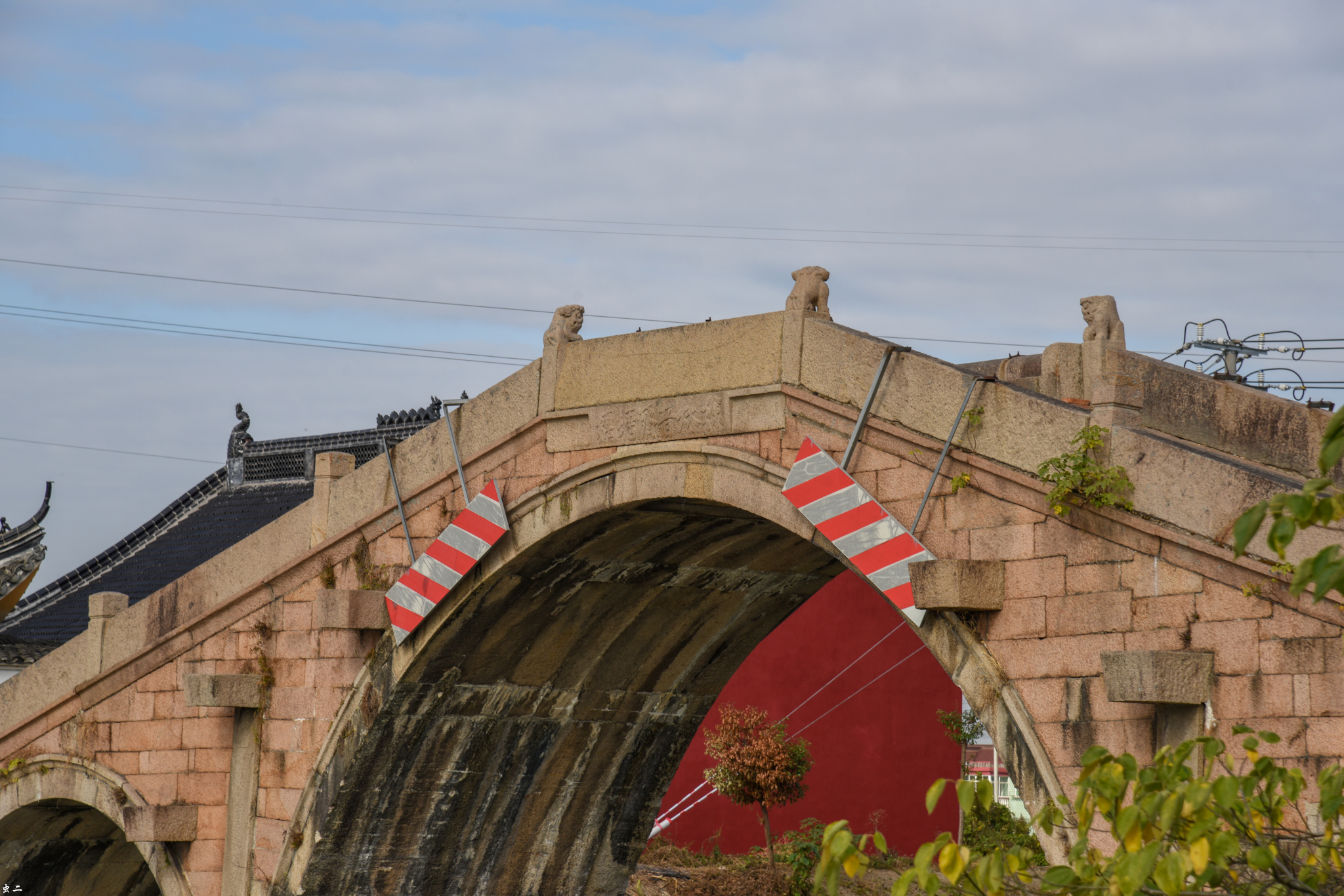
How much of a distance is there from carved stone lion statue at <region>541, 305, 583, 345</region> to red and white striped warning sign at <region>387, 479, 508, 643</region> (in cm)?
114

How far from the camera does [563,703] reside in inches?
501

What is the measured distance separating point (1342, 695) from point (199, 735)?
8972 mm

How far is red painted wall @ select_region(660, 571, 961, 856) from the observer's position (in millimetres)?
17688

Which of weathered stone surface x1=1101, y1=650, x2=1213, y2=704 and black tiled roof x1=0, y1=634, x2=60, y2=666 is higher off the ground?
black tiled roof x1=0, y1=634, x2=60, y2=666

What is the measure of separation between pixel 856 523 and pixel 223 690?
5.70 metres

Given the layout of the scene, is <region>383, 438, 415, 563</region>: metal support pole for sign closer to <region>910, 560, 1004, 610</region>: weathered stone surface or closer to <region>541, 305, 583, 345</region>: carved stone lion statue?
<region>541, 305, 583, 345</region>: carved stone lion statue

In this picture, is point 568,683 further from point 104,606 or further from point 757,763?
point 104,606

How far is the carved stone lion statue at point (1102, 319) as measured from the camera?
7.81 meters

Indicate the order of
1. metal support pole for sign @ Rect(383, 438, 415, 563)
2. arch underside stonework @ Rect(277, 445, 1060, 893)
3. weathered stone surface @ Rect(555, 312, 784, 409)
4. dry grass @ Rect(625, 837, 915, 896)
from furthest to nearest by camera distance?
dry grass @ Rect(625, 837, 915, 896) < metal support pole for sign @ Rect(383, 438, 415, 563) < arch underside stonework @ Rect(277, 445, 1060, 893) < weathered stone surface @ Rect(555, 312, 784, 409)

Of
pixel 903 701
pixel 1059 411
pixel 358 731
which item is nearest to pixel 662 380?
pixel 1059 411

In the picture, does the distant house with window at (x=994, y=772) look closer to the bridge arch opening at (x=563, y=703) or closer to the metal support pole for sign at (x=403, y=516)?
the bridge arch opening at (x=563, y=703)

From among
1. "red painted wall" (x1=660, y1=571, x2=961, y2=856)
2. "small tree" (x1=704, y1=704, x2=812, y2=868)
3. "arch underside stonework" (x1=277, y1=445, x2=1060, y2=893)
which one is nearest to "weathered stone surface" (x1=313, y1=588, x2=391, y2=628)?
"arch underside stonework" (x1=277, y1=445, x2=1060, y2=893)

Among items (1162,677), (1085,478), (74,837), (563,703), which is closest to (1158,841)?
(1162,677)

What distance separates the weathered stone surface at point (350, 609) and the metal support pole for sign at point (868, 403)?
4229mm
